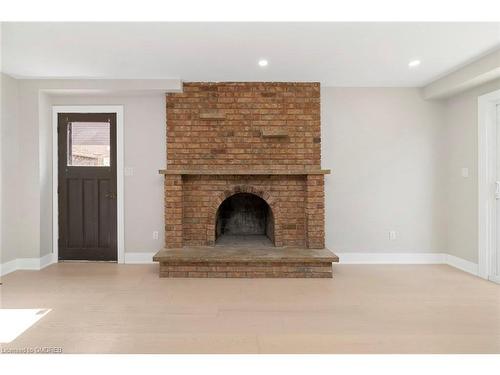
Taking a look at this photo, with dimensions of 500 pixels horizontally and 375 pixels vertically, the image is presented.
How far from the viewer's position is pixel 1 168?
4059 mm

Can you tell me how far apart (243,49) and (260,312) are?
2.44 metres

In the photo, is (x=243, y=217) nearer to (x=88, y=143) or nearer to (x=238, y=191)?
(x=238, y=191)

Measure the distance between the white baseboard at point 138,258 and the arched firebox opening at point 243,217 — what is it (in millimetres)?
1030

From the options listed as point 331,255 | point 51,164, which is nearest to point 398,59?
point 331,255

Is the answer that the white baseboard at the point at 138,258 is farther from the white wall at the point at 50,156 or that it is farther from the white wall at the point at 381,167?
the white wall at the point at 381,167

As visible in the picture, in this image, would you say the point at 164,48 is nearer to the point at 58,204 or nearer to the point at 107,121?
the point at 107,121

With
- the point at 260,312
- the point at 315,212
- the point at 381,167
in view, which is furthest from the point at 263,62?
the point at 260,312

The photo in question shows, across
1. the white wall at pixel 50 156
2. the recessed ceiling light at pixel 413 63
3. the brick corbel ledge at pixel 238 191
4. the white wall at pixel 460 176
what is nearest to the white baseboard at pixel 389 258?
the white wall at pixel 460 176

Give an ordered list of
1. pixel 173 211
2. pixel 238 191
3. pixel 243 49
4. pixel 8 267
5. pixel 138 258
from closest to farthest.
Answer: pixel 243 49, pixel 8 267, pixel 173 211, pixel 238 191, pixel 138 258

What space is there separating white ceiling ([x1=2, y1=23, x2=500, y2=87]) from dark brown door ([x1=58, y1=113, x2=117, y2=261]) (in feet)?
2.34

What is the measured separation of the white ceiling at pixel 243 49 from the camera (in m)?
2.87

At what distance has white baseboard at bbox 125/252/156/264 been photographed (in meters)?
4.56

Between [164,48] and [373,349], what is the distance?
308cm

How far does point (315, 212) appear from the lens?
4305mm
